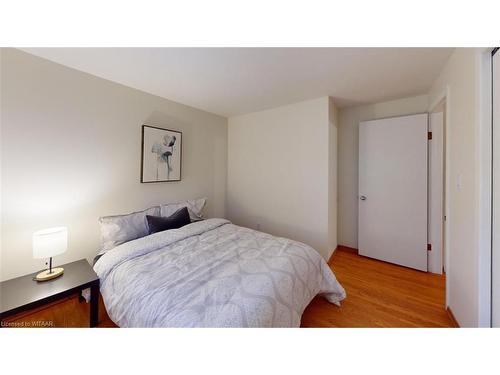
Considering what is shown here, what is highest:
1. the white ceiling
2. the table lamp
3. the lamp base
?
the white ceiling

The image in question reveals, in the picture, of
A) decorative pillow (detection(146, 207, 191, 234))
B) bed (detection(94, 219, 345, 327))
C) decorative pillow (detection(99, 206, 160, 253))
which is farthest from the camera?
decorative pillow (detection(146, 207, 191, 234))

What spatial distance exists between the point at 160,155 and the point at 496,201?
302 centimetres

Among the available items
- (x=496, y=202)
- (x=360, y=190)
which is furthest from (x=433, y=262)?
(x=496, y=202)

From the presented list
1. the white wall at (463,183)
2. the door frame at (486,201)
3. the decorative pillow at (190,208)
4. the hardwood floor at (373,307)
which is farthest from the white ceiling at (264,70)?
the hardwood floor at (373,307)

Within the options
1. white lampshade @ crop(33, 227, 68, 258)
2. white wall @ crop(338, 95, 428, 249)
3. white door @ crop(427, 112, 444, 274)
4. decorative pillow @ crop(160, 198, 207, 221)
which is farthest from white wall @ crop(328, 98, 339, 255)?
white lampshade @ crop(33, 227, 68, 258)

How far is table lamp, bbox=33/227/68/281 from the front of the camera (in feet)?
4.56

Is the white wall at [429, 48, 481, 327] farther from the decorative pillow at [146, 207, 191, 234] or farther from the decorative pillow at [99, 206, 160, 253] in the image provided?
the decorative pillow at [99, 206, 160, 253]

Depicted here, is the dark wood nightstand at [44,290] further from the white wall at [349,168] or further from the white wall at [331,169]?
the white wall at [349,168]

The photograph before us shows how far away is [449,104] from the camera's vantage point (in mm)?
1627

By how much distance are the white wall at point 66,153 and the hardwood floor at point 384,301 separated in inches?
91.8

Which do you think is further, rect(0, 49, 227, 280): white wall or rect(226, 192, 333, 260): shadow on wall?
rect(226, 192, 333, 260): shadow on wall

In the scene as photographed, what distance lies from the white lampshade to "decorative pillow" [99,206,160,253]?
34cm

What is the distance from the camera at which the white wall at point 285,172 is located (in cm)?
258

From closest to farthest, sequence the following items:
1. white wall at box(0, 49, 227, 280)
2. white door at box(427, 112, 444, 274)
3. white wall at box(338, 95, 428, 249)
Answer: white wall at box(0, 49, 227, 280), white door at box(427, 112, 444, 274), white wall at box(338, 95, 428, 249)
